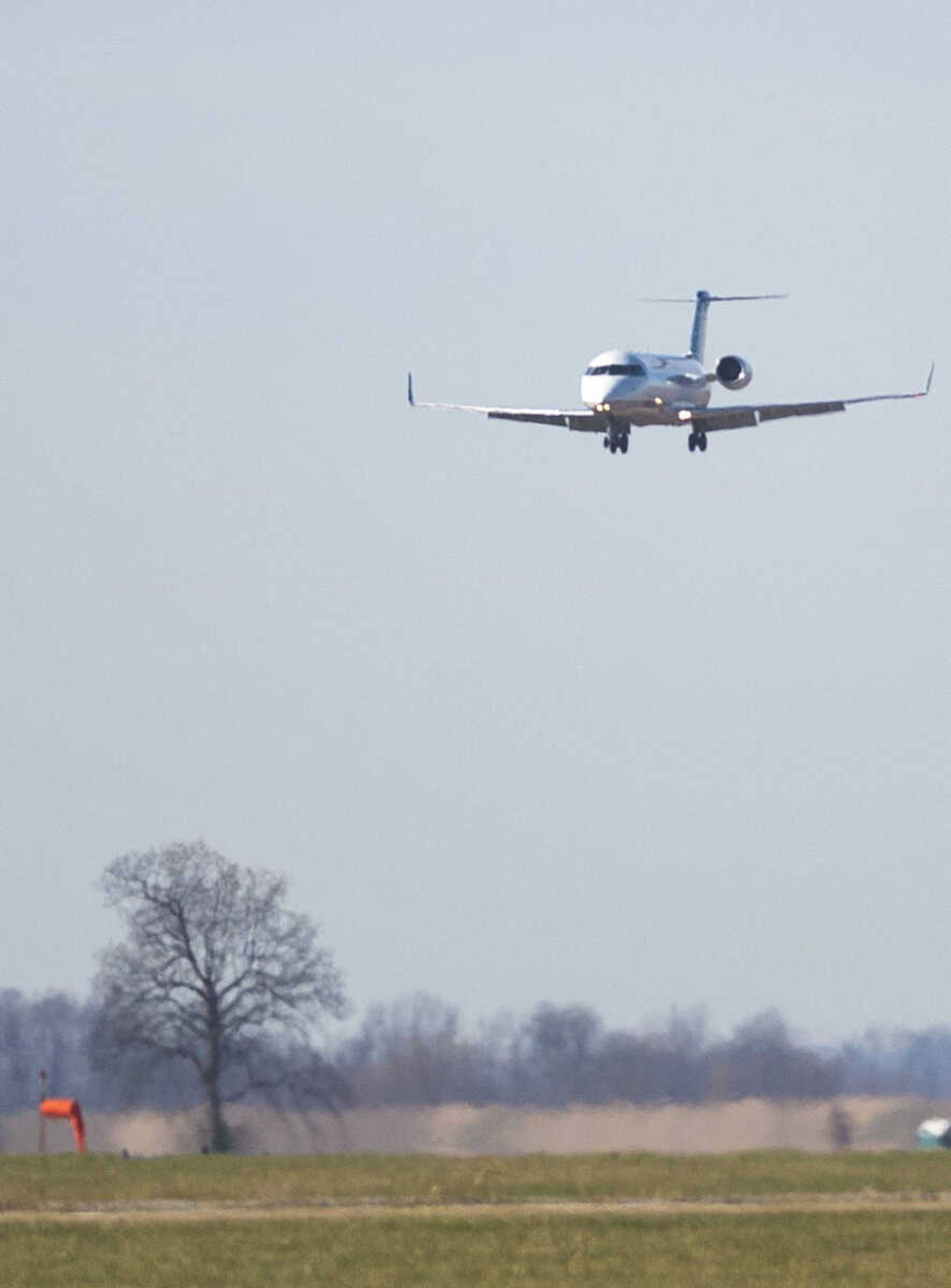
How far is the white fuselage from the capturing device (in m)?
61.3

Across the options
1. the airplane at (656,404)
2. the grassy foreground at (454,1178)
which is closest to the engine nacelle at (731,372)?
the airplane at (656,404)

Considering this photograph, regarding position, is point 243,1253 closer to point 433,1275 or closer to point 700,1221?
point 433,1275

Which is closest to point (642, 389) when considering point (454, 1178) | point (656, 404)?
point (656, 404)

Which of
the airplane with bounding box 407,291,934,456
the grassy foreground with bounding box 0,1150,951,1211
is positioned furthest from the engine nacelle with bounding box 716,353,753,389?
the grassy foreground with bounding box 0,1150,951,1211

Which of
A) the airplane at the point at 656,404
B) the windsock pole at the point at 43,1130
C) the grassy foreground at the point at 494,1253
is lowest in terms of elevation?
the grassy foreground at the point at 494,1253

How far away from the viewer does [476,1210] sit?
33.9 metres

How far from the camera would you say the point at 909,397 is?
61.7 m

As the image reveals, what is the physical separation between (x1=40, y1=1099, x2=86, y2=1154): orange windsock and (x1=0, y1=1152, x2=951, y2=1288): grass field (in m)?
7.02

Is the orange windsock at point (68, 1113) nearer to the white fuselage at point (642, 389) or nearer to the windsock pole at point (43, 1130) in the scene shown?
the windsock pole at point (43, 1130)

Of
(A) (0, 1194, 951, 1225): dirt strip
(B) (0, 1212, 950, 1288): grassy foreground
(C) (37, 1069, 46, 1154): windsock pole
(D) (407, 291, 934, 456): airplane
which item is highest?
(D) (407, 291, 934, 456): airplane

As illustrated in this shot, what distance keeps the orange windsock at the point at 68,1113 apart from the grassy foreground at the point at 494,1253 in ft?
54.0

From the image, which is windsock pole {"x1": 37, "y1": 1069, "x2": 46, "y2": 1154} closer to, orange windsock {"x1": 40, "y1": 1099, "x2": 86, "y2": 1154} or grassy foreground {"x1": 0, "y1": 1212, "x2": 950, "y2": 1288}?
orange windsock {"x1": 40, "y1": 1099, "x2": 86, "y2": 1154}

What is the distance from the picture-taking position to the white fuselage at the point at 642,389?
201 ft

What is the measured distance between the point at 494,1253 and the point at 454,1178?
820 cm
